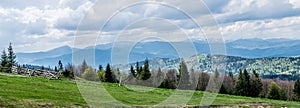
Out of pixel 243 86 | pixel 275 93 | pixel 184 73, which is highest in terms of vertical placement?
pixel 184 73

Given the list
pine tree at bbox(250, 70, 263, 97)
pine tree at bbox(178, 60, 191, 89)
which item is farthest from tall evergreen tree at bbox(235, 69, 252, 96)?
pine tree at bbox(178, 60, 191, 89)

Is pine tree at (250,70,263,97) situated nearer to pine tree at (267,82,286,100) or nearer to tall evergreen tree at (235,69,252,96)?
tall evergreen tree at (235,69,252,96)

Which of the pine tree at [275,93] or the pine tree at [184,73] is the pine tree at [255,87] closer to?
the pine tree at [275,93]

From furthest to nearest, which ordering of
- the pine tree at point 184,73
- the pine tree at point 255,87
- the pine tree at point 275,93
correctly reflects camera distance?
1. the pine tree at point 255,87
2. the pine tree at point 275,93
3. the pine tree at point 184,73

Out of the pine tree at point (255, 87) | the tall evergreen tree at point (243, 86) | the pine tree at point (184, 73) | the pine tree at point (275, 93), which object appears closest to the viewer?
the pine tree at point (184, 73)

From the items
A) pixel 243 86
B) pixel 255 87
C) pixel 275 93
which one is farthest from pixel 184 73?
pixel 275 93

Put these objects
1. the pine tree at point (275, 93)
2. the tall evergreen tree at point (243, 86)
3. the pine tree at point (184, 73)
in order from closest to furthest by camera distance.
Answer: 1. the pine tree at point (184, 73)
2. the pine tree at point (275, 93)
3. the tall evergreen tree at point (243, 86)

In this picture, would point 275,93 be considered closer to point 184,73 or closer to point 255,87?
point 255,87

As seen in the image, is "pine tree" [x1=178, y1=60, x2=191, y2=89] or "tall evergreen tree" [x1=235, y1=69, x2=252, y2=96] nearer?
"pine tree" [x1=178, y1=60, x2=191, y2=89]

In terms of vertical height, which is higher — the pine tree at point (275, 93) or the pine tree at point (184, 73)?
the pine tree at point (184, 73)

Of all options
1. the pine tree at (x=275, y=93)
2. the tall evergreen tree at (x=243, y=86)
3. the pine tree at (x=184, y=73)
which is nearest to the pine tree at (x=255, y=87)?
the tall evergreen tree at (x=243, y=86)

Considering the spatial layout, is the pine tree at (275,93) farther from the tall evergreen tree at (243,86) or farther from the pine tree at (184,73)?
the pine tree at (184,73)

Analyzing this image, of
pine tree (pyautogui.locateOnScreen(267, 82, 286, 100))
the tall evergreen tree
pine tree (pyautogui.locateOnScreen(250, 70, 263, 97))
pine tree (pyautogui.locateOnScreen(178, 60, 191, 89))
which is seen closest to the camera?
pine tree (pyautogui.locateOnScreen(178, 60, 191, 89))

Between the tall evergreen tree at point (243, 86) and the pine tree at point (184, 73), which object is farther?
the tall evergreen tree at point (243, 86)
